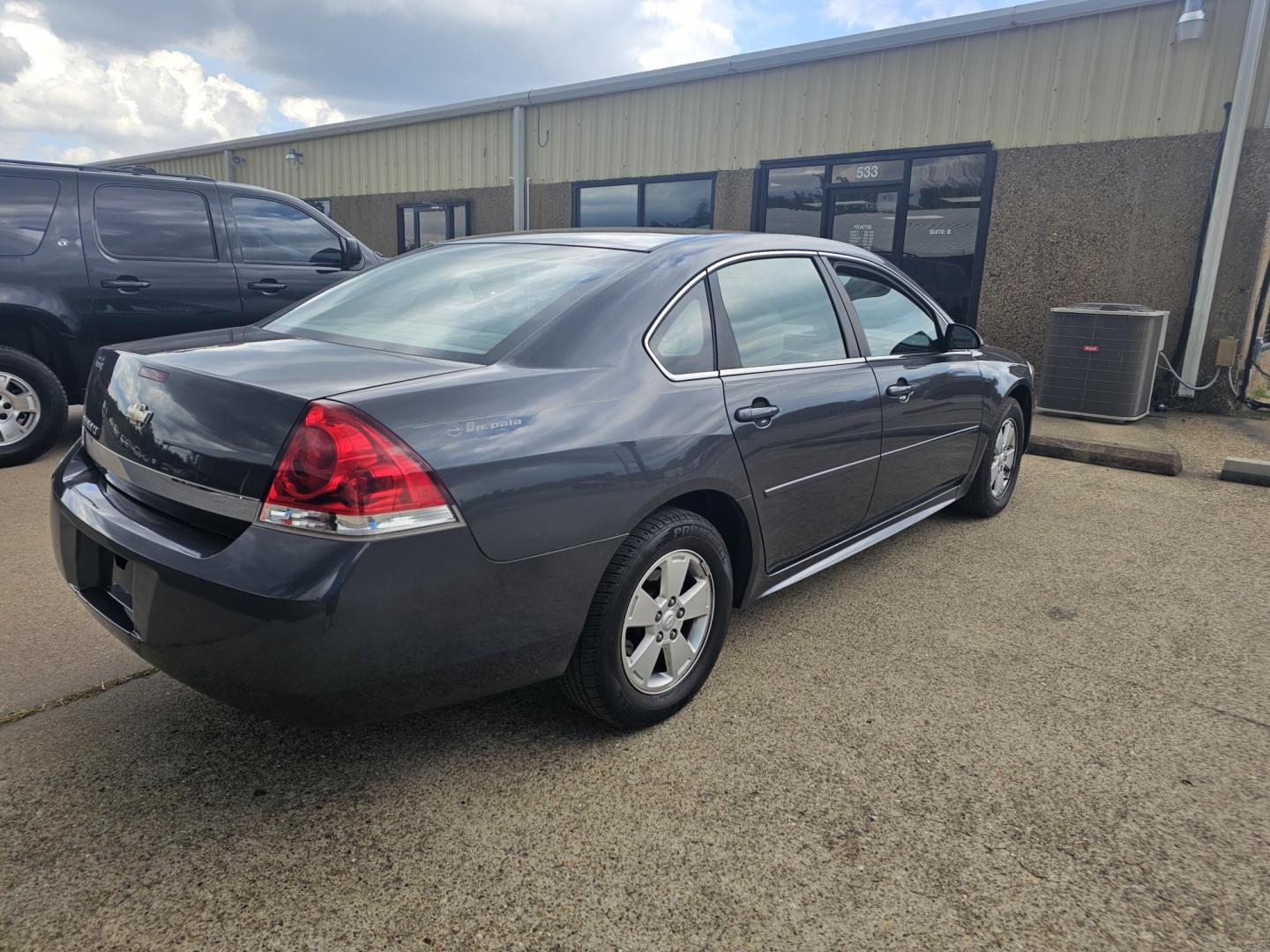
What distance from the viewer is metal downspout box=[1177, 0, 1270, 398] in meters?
7.32

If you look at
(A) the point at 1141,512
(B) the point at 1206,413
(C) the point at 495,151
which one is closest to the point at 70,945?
(A) the point at 1141,512

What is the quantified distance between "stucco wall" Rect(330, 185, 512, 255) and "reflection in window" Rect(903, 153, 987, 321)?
6553mm

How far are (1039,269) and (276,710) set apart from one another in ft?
29.6

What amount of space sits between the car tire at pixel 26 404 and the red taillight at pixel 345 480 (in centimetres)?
451

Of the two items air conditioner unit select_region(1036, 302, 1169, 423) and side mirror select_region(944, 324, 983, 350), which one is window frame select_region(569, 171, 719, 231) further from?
side mirror select_region(944, 324, 983, 350)

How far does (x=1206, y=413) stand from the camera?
8156 millimetres

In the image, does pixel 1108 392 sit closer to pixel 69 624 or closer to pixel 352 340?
pixel 352 340

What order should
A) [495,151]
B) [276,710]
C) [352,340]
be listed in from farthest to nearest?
[495,151]
[352,340]
[276,710]

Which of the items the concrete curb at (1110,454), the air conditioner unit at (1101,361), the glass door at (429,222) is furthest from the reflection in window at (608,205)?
the concrete curb at (1110,454)

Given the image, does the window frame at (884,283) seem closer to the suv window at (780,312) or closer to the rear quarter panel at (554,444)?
the suv window at (780,312)

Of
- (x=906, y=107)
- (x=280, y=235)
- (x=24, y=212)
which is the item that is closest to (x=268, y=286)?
(x=280, y=235)

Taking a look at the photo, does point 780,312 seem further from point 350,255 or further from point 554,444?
point 350,255

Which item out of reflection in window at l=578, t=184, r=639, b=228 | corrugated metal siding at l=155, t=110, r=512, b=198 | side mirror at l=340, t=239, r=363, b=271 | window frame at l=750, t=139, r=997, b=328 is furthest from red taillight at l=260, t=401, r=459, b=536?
corrugated metal siding at l=155, t=110, r=512, b=198

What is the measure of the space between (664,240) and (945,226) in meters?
7.59
